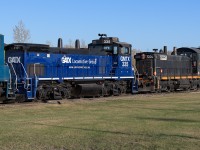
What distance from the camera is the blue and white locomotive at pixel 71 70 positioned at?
20578mm

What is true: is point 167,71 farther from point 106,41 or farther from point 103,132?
point 103,132

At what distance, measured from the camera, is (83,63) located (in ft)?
78.2

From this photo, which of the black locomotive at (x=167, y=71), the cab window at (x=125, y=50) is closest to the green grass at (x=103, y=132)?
the cab window at (x=125, y=50)

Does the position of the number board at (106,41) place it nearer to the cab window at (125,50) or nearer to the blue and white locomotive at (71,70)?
the blue and white locomotive at (71,70)

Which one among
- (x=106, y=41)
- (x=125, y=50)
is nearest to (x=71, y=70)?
(x=106, y=41)

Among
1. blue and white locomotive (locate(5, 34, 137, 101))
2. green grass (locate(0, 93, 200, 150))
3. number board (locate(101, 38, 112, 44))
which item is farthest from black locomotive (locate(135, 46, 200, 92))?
green grass (locate(0, 93, 200, 150))

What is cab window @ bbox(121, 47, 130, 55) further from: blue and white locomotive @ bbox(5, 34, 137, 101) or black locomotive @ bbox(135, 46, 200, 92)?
black locomotive @ bbox(135, 46, 200, 92)

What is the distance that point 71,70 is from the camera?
23188mm

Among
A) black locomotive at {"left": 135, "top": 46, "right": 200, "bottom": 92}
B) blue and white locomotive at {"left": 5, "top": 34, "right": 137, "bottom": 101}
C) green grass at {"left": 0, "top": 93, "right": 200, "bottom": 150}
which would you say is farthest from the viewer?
black locomotive at {"left": 135, "top": 46, "right": 200, "bottom": 92}

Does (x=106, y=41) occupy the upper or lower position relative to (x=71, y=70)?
upper

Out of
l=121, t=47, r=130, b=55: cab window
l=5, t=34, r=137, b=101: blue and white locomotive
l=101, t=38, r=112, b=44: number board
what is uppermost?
l=101, t=38, r=112, b=44: number board

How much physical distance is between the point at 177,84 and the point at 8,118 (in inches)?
898

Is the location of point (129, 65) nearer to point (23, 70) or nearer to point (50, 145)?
point (23, 70)

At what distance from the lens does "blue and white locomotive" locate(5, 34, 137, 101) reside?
20578 millimetres
